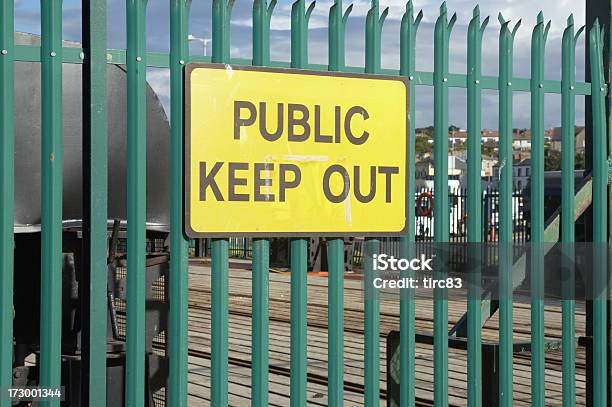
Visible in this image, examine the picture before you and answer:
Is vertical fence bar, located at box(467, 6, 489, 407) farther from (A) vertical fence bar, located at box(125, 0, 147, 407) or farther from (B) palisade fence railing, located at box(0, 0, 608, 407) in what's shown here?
(A) vertical fence bar, located at box(125, 0, 147, 407)

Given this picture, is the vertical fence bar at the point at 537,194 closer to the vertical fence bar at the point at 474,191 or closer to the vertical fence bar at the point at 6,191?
the vertical fence bar at the point at 474,191

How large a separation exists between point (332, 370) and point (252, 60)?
151 centimetres

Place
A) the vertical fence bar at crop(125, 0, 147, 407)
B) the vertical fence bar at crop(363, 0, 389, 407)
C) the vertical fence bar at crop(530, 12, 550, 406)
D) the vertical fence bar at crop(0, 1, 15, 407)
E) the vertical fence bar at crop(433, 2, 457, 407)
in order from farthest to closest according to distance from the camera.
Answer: the vertical fence bar at crop(530, 12, 550, 406), the vertical fence bar at crop(433, 2, 457, 407), the vertical fence bar at crop(363, 0, 389, 407), the vertical fence bar at crop(125, 0, 147, 407), the vertical fence bar at crop(0, 1, 15, 407)

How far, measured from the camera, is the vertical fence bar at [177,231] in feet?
14.3

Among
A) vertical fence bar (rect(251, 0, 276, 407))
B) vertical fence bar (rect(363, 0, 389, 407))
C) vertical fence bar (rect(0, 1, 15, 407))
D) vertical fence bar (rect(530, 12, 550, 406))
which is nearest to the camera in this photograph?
vertical fence bar (rect(0, 1, 15, 407))

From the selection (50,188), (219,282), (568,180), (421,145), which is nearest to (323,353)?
(421,145)

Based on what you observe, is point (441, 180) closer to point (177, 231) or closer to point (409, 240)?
point (409, 240)

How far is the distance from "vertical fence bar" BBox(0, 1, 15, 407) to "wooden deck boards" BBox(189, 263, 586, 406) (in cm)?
450

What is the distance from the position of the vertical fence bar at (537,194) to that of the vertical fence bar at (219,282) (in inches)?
71.1

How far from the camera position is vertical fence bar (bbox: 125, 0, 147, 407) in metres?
4.30

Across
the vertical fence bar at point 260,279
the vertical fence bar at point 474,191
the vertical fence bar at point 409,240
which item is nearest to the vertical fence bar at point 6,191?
the vertical fence bar at point 260,279

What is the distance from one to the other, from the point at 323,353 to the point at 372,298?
648cm

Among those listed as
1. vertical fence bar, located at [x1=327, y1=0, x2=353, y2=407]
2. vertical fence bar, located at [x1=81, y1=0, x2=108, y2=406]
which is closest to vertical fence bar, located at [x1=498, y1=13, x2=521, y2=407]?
vertical fence bar, located at [x1=327, y1=0, x2=353, y2=407]

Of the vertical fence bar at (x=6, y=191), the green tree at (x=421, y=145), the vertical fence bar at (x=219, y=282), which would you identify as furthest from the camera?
the green tree at (x=421, y=145)
